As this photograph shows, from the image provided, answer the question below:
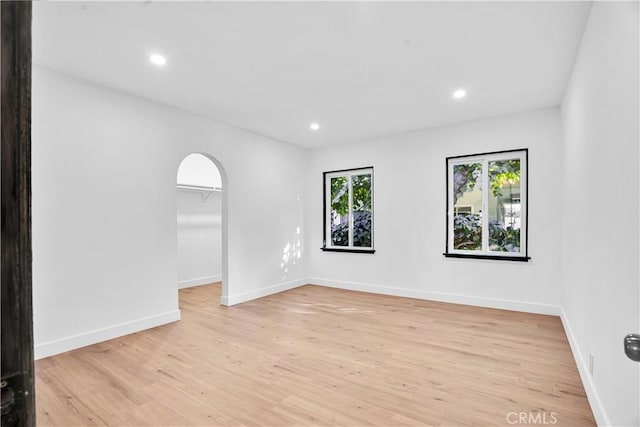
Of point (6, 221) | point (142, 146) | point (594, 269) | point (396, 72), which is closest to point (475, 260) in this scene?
point (594, 269)

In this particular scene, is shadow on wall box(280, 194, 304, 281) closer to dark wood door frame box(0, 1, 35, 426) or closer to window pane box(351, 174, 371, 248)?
window pane box(351, 174, 371, 248)

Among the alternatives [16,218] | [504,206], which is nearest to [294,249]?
[504,206]

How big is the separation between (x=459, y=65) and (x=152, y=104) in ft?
10.7

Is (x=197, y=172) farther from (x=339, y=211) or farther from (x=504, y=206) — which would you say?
(x=504, y=206)

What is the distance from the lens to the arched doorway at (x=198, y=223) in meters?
5.96

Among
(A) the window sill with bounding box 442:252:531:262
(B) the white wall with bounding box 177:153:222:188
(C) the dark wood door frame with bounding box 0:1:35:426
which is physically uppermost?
(B) the white wall with bounding box 177:153:222:188

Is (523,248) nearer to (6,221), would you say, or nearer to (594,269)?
(594,269)

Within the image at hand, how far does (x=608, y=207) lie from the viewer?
70.7 inches

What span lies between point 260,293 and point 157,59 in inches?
137

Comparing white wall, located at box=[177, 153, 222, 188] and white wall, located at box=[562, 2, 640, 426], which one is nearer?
white wall, located at box=[562, 2, 640, 426]

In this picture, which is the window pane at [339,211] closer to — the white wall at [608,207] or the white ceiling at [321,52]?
the white ceiling at [321,52]

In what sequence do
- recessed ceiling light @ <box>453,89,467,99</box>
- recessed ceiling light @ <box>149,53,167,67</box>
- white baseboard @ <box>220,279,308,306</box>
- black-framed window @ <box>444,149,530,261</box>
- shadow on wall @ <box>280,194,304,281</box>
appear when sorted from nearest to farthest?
recessed ceiling light @ <box>149,53,167,67</box> < recessed ceiling light @ <box>453,89,467,99</box> < black-framed window @ <box>444,149,530,261</box> < white baseboard @ <box>220,279,308,306</box> < shadow on wall @ <box>280,194,304,281</box>

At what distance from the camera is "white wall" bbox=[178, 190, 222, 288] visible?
597 cm

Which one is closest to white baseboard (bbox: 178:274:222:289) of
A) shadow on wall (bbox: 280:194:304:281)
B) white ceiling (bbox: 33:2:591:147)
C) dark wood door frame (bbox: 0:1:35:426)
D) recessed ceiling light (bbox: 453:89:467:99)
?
shadow on wall (bbox: 280:194:304:281)
